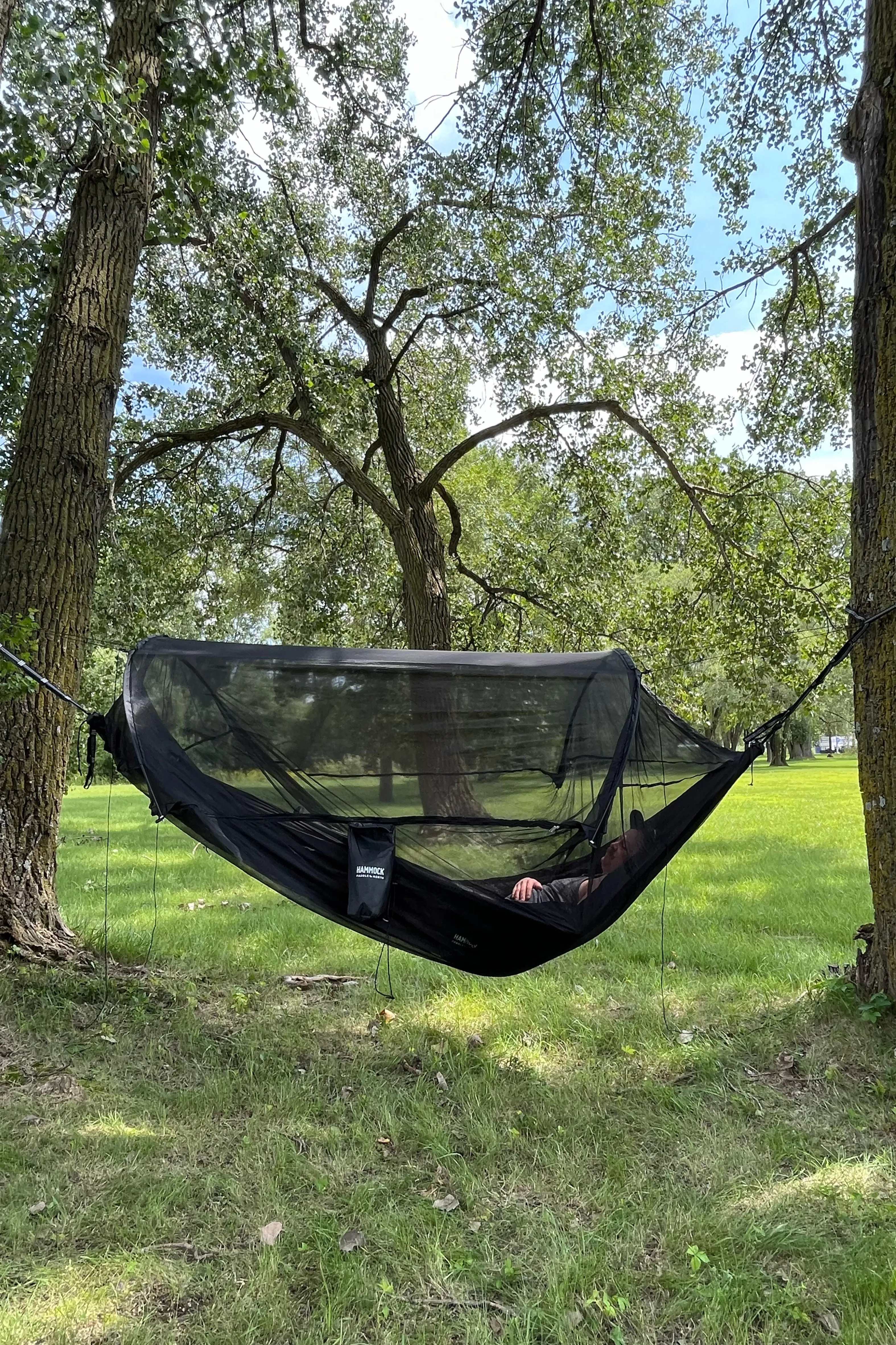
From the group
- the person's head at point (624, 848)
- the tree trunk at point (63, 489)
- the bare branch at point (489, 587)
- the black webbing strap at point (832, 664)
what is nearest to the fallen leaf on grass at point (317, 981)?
the tree trunk at point (63, 489)

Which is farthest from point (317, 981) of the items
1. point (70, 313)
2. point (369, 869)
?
point (70, 313)

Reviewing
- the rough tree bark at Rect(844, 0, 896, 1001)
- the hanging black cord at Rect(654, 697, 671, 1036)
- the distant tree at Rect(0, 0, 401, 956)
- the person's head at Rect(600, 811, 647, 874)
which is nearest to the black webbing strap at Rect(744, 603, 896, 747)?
the rough tree bark at Rect(844, 0, 896, 1001)

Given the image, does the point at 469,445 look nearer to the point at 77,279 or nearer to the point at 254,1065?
the point at 77,279

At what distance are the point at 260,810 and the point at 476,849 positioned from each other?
0.76 meters

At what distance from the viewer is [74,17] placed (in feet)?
10.7

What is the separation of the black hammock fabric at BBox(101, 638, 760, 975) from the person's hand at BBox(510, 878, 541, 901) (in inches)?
0.8

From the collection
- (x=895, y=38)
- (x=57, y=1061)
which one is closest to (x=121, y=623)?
(x=57, y=1061)

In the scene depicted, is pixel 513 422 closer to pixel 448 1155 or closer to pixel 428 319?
pixel 428 319

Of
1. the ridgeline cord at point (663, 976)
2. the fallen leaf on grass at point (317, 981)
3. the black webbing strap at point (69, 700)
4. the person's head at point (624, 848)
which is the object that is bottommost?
the fallen leaf on grass at point (317, 981)

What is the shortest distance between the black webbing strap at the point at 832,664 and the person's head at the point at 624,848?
0.50 metres

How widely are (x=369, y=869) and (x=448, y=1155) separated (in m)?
0.83

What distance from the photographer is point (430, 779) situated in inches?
105

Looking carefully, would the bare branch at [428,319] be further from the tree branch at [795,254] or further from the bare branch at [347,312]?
the tree branch at [795,254]

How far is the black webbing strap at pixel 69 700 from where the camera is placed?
236 centimetres
